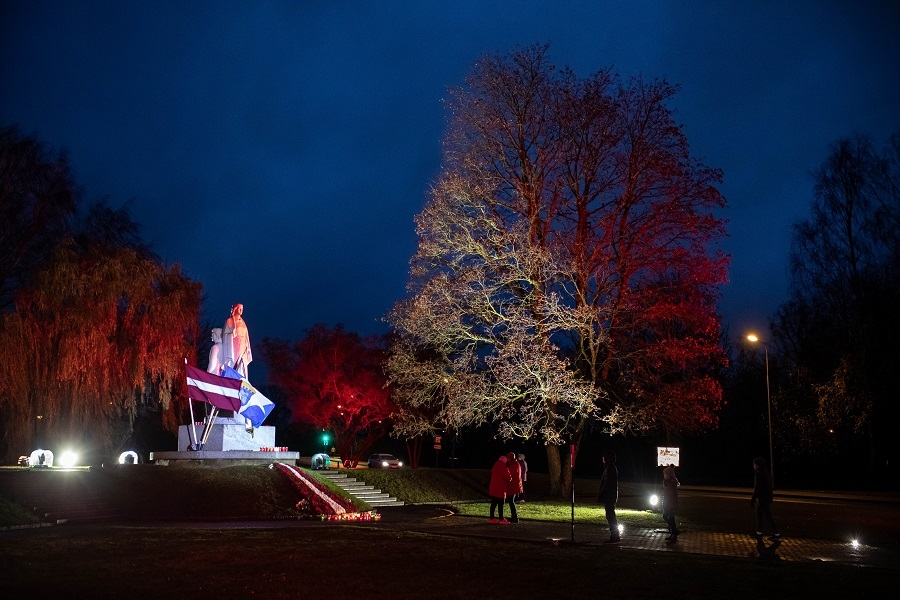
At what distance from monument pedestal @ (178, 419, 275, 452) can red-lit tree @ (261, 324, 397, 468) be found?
1940cm

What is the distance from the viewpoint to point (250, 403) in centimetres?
2789

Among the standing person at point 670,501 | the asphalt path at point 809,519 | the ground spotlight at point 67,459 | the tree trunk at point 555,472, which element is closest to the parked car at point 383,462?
the ground spotlight at point 67,459

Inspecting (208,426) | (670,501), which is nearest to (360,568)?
(670,501)

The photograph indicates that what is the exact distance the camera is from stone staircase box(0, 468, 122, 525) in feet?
62.8

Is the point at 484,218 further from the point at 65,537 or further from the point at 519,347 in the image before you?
the point at 65,537

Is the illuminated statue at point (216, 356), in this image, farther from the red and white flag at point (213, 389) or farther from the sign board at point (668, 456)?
the sign board at point (668, 456)

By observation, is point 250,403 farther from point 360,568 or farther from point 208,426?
point 360,568

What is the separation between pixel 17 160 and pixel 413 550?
18.1 metres

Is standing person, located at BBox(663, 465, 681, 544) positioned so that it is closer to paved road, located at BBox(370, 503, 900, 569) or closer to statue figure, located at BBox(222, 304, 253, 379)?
paved road, located at BBox(370, 503, 900, 569)

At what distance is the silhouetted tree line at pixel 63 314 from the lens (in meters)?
22.7

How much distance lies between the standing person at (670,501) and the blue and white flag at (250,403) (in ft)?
52.1

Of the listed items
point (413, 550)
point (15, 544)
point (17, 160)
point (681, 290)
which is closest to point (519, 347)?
point (681, 290)

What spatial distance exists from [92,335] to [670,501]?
17827 millimetres

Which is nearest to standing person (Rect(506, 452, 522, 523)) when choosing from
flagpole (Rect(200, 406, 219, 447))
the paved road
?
the paved road
